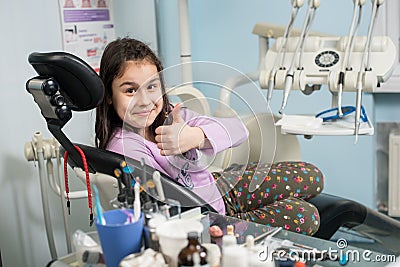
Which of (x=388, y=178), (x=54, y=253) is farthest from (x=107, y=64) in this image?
(x=388, y=178)

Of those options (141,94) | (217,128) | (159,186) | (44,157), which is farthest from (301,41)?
(44,157)

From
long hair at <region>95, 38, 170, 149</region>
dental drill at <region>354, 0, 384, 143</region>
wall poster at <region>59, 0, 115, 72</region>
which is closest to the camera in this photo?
long hair at <region>95, 38, 170, 149</region>

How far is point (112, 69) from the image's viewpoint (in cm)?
145

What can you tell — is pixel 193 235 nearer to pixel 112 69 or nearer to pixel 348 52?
pixel 112 69

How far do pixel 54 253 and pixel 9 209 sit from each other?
0.23 meters

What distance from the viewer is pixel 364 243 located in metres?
2.44

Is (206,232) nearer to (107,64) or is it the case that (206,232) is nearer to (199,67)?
(199,67)

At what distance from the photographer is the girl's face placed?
4.11ft

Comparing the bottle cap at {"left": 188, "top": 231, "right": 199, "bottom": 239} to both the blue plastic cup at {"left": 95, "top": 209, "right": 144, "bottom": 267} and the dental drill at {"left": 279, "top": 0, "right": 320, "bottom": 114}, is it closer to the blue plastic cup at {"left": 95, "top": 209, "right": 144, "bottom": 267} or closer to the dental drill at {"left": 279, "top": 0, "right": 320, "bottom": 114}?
the blue plastic cup at {"left": 95, "top": 209, "right": 144, "bottom": 267}

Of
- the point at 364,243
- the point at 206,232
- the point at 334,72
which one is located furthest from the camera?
the point at 364,243

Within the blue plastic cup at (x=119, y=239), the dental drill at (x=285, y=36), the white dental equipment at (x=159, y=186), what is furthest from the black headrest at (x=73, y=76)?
the dental drill at (x=285, y=36)

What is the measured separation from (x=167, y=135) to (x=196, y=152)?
0.09m

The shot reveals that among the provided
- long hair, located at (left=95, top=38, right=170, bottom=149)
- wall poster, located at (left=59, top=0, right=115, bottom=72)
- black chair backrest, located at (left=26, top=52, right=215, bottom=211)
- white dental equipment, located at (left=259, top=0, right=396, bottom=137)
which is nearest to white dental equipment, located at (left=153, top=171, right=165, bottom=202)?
black chair backrest, located at (left=26, top=52, right=215, bottom=211)

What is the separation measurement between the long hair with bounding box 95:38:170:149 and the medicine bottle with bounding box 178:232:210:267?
62cm
